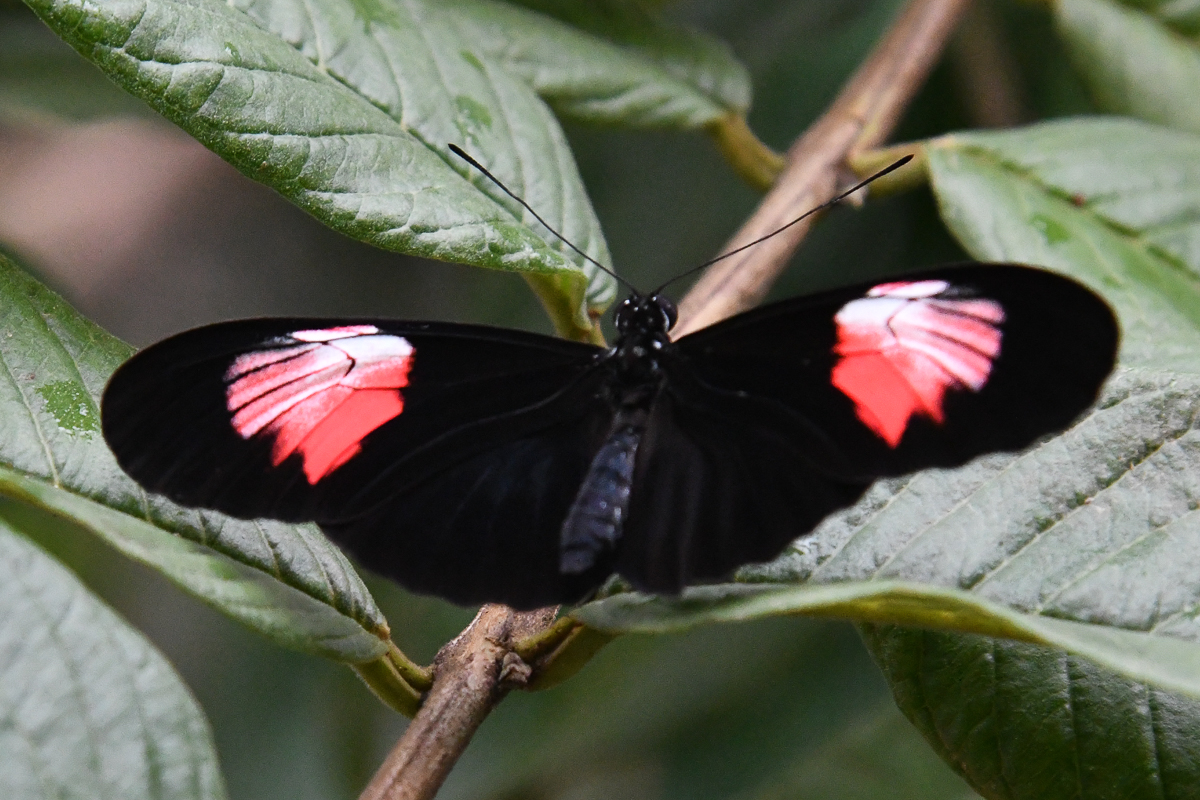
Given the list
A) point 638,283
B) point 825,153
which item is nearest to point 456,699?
Answer: point 825,153

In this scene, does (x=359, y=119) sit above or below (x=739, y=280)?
above

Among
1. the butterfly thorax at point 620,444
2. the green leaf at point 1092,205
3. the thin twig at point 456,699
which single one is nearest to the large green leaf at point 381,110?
the butterfly thorax at point 620,444

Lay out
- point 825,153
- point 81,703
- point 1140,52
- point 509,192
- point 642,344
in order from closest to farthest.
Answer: point 81,703, point 642,344, point 509,192, point 825,153, point 1140,52

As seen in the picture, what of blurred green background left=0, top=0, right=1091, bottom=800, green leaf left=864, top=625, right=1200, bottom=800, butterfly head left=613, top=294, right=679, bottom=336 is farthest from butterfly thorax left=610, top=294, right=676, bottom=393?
blurred green background left=0, top=0, right=1091, bottom=800

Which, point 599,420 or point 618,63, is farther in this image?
point 618,63

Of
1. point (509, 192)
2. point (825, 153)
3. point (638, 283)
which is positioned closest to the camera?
point (509, 192)

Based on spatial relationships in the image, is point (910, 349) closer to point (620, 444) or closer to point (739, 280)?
point (620, 444)

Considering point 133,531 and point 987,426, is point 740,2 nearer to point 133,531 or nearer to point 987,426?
point 987,426

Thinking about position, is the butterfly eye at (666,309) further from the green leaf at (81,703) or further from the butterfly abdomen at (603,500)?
the green leaf at (81,703)
